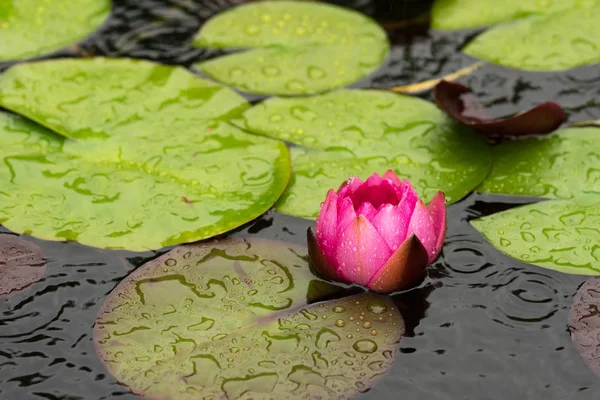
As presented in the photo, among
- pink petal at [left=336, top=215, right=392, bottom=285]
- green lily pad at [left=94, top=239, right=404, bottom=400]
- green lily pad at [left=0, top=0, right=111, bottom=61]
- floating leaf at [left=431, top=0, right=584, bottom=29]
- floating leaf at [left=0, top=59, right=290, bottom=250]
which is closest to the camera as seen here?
green lily pad at [left=94, top=239, right=404, bottom=400]

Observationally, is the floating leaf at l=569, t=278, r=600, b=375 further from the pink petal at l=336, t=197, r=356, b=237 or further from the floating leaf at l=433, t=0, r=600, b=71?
the floating leaf at l=433, t=0, r=600, b=71

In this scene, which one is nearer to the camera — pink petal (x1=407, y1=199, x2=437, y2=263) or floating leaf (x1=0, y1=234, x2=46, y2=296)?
pink petal (x1=407, y1=199, x2=437, y2=263)

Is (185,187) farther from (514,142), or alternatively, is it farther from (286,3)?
(286,3)

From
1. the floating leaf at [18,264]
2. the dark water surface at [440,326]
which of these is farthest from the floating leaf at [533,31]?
the floating leaf at [18,264]

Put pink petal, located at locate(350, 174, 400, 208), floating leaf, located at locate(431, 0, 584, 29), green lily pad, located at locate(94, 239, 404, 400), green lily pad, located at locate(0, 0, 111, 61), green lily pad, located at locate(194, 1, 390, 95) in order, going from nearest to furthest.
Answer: green lily pad, located at locate(94, 239, 404, 400)
pink petal, located at locate(350, 174, 400, 208)
green lily pad, located at locate(194, 1, 390, 95)
green lily pad, located at locate(0, 0, 111, 61)
floating leaf, located at locate(431, 0, 584, 29)

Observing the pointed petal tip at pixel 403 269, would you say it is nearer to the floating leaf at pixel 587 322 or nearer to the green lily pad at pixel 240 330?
the green lily pad at pixel 240 330

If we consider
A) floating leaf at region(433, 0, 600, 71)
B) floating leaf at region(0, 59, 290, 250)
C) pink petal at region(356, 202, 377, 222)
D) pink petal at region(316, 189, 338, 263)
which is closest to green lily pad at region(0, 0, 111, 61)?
floating leaf at region(0, 59, 290, 250)

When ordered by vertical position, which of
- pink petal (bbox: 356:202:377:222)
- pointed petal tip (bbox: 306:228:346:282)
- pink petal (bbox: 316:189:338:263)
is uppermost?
pink petal (bbox: 356:202:377:222)
